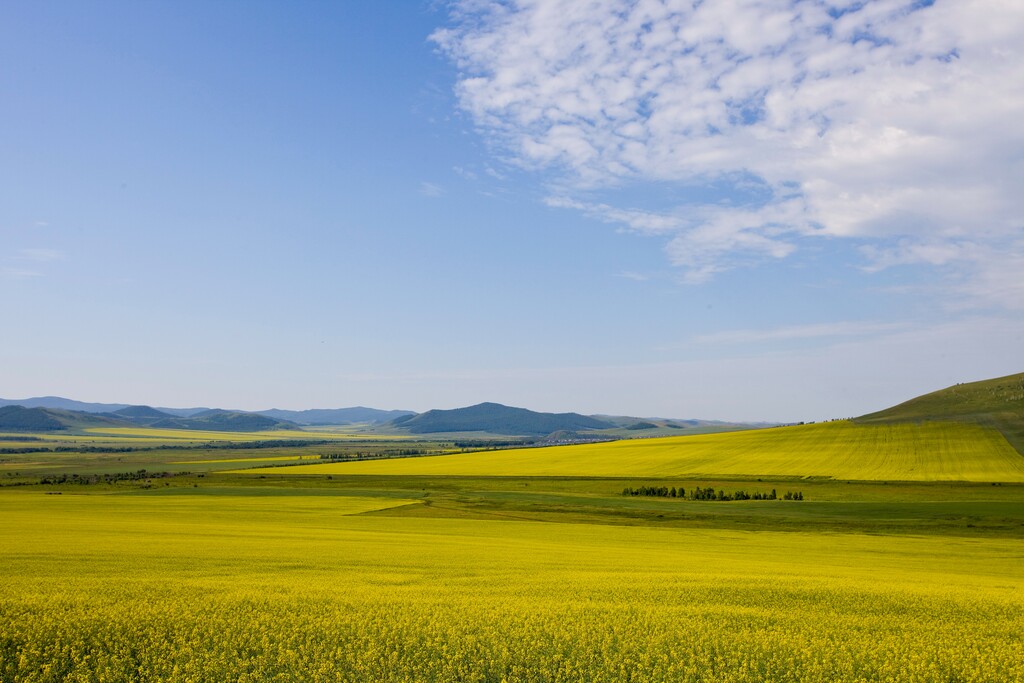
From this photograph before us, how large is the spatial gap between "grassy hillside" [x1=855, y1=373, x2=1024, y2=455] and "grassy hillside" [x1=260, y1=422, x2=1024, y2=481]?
4.00 m

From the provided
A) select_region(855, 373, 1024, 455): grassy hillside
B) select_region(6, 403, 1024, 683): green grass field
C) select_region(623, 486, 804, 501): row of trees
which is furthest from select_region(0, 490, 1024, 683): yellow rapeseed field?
select_region(855, 373, 1024, 455): grassy hillside

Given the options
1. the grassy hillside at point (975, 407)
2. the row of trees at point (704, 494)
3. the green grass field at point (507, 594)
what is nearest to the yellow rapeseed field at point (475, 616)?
the green grass field at point (507, 594)

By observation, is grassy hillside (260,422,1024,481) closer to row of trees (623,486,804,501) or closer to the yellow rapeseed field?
row of trees (623,486,804,501)

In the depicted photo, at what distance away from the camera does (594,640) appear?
1359cm

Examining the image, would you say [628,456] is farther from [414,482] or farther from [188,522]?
[188,522]

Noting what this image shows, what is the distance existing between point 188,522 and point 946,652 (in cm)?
3885

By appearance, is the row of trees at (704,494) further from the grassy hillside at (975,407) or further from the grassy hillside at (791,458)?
the grassy hillside at (975,407)

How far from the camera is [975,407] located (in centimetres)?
11738

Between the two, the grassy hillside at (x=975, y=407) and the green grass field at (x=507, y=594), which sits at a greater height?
the grassy hillside at (x=975, y=407)

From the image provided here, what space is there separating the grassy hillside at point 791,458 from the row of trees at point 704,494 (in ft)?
52.1

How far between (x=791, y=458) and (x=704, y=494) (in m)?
34.5

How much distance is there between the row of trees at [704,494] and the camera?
62.4m

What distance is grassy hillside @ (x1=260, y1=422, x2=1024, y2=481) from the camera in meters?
77.6

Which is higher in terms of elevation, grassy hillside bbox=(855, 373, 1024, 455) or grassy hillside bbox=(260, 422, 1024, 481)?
grassy hillside bbox=(855, 373, 1024, 455)
